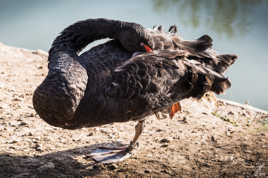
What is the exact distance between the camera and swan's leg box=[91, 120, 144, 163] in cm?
377

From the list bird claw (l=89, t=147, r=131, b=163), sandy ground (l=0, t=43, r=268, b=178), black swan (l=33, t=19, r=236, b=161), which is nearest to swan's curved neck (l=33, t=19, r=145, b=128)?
black swan (l=33, t=19, r=236, b=161)

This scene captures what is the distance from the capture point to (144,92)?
3.11 m

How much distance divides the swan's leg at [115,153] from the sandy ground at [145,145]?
8cm

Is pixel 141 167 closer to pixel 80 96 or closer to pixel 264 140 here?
pixel 80 96

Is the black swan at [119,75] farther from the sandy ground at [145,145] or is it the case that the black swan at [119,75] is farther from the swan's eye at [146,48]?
the sandy ground at [145,145]

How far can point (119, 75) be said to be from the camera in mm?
2982

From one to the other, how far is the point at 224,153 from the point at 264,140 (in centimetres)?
63

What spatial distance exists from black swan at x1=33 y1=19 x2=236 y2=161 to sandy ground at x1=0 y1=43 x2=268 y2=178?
450 mm

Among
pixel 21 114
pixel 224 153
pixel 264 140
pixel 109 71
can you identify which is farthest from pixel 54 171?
pixel 264 140

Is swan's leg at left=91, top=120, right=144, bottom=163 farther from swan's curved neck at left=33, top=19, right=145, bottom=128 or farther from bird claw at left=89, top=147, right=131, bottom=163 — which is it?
swan's curved neck at left=33, top=19, right=145, bottom=128

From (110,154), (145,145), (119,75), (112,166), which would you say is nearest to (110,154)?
(110,154)

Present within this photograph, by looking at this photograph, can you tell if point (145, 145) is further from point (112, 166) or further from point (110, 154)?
point (112, 166)

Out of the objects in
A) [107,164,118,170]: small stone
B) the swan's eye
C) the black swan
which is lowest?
[107,164,118,170]: small stone

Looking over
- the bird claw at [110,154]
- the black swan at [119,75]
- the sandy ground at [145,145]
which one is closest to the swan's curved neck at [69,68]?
the black swan at [119,75]
